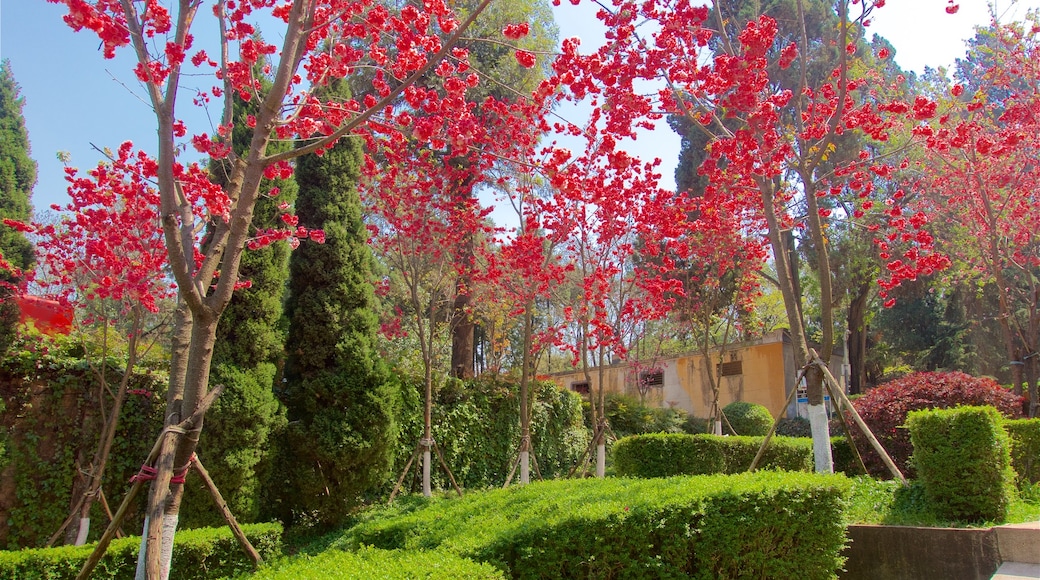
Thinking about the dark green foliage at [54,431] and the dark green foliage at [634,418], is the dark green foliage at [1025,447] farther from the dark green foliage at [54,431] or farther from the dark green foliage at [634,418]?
the dark green foliage at [54,431]

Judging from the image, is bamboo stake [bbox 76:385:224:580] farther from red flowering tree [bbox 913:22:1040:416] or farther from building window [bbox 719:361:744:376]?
building window [bbox 719:361:744:376]

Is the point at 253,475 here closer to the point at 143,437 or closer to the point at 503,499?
the point at 143,437

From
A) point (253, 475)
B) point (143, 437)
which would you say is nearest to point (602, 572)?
point (253, 475)

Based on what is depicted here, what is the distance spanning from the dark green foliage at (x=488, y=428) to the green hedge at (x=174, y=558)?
12.9 ft

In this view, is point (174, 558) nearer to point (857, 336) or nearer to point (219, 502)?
point (219, 502)

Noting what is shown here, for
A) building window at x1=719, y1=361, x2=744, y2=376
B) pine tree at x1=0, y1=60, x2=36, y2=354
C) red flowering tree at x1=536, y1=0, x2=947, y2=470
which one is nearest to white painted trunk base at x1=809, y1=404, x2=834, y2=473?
red flowering tree at x1=536, y1=0, x2=947, y2=470

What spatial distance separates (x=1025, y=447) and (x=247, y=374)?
8.44 metres

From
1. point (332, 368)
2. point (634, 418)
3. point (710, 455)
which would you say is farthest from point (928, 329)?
point (332, 368)

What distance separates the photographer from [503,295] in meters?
12.7

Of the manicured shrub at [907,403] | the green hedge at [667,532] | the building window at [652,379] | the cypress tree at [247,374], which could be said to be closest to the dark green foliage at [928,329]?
the building window at [652,379]

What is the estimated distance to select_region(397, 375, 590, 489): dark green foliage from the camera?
9914 mm

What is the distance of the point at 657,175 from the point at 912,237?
12.0ft

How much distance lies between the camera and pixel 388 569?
302cm

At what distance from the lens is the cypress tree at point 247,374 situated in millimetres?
6781
